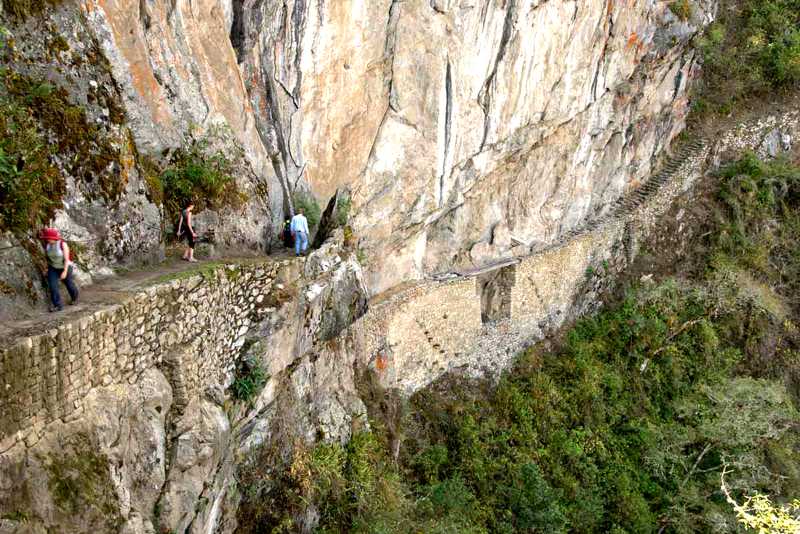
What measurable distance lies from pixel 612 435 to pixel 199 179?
1045 cm

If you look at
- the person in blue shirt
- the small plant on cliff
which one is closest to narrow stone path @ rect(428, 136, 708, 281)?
the person in blue shirt

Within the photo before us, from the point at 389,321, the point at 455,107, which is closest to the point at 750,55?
the point at 455,107

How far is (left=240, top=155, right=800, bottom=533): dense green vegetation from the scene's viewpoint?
368 inches

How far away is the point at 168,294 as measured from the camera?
624 centimetres

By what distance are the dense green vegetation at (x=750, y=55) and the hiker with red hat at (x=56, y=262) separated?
20.0 metres

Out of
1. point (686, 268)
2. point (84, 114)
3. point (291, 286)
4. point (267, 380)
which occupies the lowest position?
point (686, 268)

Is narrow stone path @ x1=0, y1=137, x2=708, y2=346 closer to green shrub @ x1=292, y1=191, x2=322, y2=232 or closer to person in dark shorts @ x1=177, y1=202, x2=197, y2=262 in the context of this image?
person in dark shorts @ x1=177, y1=202, x2=197, y2=262

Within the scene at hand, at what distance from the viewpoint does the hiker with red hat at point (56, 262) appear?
5.38 metres

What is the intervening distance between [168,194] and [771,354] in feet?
51.6

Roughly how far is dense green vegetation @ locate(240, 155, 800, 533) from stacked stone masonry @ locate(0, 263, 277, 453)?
1.81m

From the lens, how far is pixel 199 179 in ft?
26.2

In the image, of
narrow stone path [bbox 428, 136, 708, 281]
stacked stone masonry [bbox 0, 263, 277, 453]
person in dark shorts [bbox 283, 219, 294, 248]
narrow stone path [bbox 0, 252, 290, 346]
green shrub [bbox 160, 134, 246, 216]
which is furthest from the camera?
narrow stone path [bbox 428, 136, 708, 281]

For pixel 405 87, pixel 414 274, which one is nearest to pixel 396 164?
pixel 405 87

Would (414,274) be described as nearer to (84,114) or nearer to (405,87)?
(405,87)
